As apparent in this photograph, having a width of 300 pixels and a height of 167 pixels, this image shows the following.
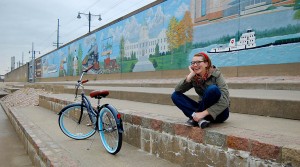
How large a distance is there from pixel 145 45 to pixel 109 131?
12.2 meters

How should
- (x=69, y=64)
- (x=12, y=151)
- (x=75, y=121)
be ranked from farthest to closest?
(x=69, y=64), (x=12, y=151), (x=75, y=121)

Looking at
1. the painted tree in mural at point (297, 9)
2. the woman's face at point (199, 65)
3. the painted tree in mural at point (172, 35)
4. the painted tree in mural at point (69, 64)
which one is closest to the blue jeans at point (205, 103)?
the woman's face at point (199, 65)

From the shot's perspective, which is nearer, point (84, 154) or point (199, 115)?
point (199, 115)

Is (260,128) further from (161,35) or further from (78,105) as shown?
(161,35)

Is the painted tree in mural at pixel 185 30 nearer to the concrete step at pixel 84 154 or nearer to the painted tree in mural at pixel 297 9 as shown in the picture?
the painted tree in mural at pixel 297 9

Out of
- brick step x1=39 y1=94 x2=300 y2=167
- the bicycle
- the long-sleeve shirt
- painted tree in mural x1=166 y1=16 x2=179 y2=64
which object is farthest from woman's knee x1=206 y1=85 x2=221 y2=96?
painted tree in mural x1=166 y1=16 x2=179 y2=64

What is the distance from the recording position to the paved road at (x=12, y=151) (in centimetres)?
554

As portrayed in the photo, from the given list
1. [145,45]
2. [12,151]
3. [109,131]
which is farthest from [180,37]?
[109,131]

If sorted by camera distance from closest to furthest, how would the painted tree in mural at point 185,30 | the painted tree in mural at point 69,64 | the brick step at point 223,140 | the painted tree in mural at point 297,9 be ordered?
the brick step at point 223,140, the painted tree in mural at point 297,9, the painted tree in mural at point 185,30, the painted tree in mural at point 69,64

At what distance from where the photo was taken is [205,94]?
296 cm

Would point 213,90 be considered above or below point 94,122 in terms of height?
above

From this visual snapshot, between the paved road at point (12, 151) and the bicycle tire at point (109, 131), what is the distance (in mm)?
2089

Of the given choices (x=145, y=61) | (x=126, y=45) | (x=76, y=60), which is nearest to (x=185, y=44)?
(x=145, y=61)

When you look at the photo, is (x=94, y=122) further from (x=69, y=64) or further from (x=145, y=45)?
(x=69, y=64)
